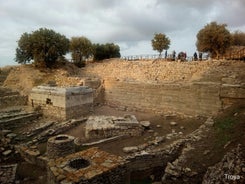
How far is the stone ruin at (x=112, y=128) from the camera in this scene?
36.2ft

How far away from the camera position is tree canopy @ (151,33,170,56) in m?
29.0

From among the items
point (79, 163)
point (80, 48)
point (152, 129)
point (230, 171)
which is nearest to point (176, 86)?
point (152, 129)

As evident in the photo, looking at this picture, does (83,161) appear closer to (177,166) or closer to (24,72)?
(177,166)

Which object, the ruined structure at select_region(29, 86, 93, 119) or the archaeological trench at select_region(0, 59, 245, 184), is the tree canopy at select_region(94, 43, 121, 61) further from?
the ruined structure at select_region(29, 86, 93, 119)

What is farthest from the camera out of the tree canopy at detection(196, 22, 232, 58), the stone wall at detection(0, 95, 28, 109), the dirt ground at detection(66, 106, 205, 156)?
the tree canopy at detection(196, 22, 232, 58)

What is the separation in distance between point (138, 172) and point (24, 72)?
16164mm

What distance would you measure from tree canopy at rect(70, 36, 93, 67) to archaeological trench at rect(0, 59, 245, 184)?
8.40 metres

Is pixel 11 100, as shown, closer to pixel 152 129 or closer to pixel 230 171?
pixel 152 129

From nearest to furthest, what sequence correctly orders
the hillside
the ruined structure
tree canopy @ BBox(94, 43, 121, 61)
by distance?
the ruined structure → the hillside → tree canopy @ BBox(94, 43, 121, 61)

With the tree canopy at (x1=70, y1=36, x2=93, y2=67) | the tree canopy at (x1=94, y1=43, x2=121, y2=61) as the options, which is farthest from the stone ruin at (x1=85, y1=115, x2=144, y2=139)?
the tree canopy at (x1=94, y1=43, x2=121, y2=61)

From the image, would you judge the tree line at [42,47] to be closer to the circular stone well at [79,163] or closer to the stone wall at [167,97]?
the stone wall at [167,97]

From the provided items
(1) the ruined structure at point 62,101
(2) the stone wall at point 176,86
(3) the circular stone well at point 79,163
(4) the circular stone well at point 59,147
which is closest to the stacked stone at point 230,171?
(3) the circular stone well at point 79,163

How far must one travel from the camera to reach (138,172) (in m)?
8.92

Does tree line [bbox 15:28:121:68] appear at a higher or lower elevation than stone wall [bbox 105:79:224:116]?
higher
